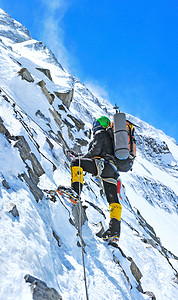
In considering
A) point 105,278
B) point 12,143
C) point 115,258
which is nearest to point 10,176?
point 12,143

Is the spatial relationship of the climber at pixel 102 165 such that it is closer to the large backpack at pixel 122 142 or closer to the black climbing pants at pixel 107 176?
the black climbing pants at pixel 107 176

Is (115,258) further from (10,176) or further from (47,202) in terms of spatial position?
(10,176)

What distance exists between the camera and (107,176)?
496 cm

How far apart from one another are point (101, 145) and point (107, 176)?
28.8 inches

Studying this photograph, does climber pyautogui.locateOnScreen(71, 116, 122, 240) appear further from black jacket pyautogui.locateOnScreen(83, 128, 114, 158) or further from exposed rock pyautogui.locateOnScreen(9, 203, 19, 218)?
exposed rock pyautogui.locateOnScreen(9, 203, 19, 218)

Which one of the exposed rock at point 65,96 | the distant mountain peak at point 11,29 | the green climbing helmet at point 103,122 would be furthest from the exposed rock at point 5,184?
the distant mountain peak at point 11,29

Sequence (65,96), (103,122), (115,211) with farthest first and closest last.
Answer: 1. (65,96)
2. (103,122)
3. (115,211)

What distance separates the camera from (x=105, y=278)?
3.86m

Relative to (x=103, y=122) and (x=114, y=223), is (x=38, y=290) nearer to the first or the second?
(x=114, y=223)

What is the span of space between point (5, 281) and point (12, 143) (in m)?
3.23

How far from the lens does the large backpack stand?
463 centimetres

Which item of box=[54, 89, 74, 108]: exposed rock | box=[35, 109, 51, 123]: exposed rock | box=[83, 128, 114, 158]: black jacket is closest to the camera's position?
box=[83, 128, 114, 158]: black jacket

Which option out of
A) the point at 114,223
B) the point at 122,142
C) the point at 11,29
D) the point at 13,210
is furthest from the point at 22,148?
the point at 11,29

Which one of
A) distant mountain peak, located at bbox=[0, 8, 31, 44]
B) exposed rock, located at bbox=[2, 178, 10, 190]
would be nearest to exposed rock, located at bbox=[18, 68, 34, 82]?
exposed rock, located at bbox=[2, 178, 10, 190]
